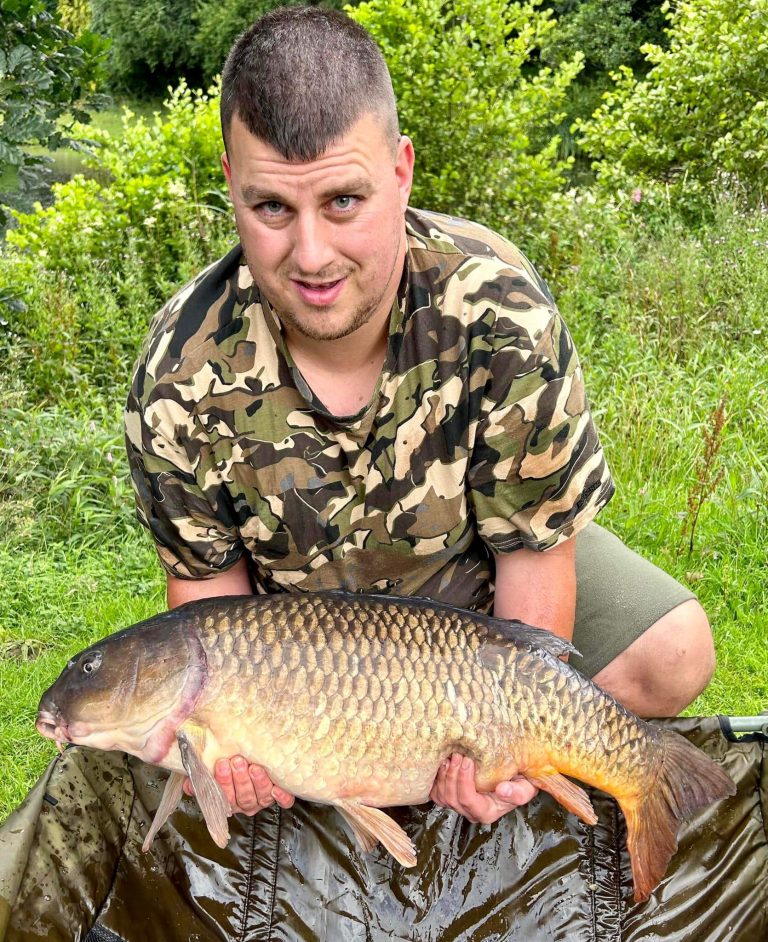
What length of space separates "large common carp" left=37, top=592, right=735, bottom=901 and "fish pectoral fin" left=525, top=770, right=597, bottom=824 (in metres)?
0.03

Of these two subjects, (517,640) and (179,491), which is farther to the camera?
(179,491)

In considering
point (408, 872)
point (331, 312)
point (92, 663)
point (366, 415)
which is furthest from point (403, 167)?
point (408, 872)

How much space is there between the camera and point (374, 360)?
1800mm

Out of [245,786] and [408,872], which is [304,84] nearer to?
[245,786]

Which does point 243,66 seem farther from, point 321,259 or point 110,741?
point 110,741

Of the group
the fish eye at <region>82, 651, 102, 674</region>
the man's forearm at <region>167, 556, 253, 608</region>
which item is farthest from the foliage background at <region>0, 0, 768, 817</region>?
the fish eye at <region>82, 651, 102, 674</region>

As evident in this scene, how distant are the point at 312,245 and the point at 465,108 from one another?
3033 millimetres

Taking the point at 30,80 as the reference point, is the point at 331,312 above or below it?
below

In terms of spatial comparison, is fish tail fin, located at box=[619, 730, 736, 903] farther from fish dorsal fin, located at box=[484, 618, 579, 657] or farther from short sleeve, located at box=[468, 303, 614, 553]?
short sleeve, located at box=[468, 303, 614, 553]

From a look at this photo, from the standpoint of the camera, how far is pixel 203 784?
1.58 meters

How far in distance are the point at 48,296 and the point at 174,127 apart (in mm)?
1057

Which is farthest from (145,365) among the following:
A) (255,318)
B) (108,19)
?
(108,19)

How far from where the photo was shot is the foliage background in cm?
275

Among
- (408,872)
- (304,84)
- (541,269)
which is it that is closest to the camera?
(304,84)
